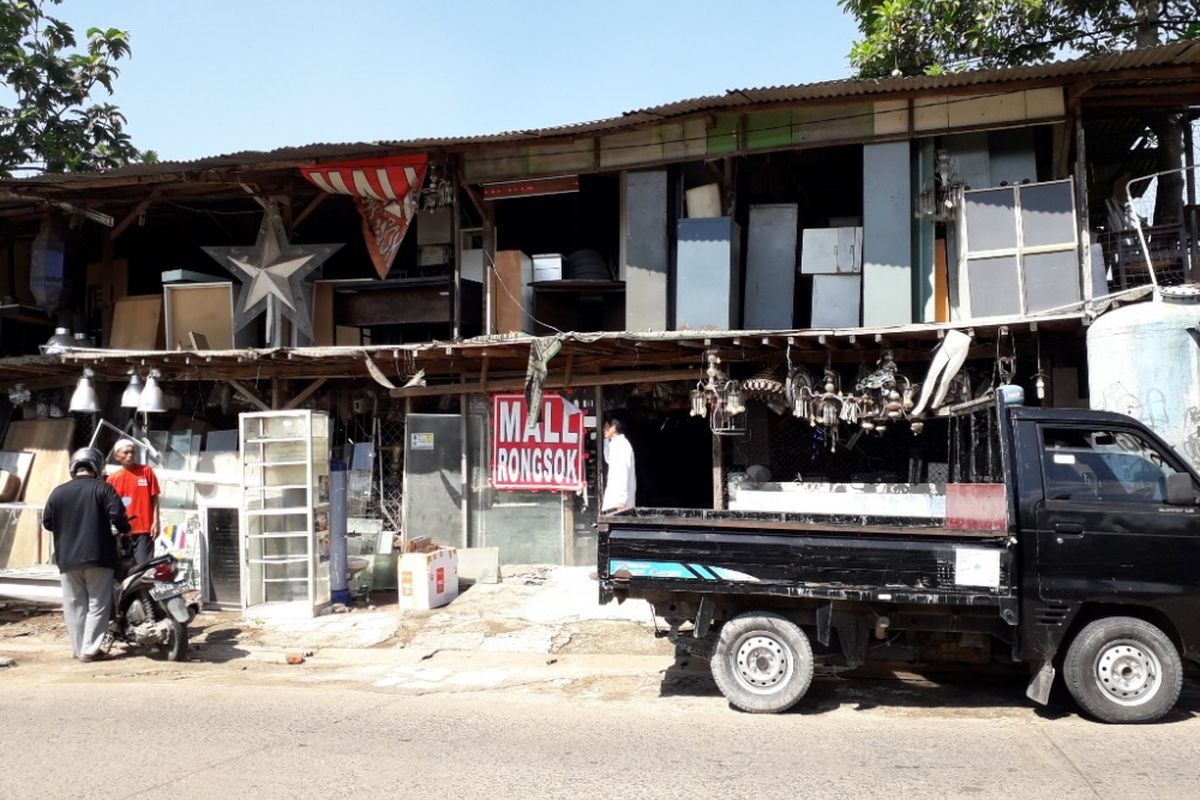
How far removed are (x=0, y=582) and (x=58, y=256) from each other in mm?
5358

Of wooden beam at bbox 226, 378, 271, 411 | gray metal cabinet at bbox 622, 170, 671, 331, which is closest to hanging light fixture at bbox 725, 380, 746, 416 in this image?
gray metal cabinet at bbox 622, 170, 671, 331

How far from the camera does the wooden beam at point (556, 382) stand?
10969 mm

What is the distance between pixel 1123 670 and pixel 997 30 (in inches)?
456

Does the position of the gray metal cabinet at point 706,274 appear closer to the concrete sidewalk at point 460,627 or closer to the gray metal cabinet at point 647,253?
the gray metal cabinet at point 647,253

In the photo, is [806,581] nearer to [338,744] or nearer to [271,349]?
[338,744]

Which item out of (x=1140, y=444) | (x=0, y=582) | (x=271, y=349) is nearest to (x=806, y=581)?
(x=1140, y=444)

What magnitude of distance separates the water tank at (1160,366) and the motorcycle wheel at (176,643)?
8748mm

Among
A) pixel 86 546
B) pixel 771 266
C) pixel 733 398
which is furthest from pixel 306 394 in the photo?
pixel 771 266

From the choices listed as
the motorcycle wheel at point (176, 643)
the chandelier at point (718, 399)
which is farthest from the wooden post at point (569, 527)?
the motorcycle wheel at point (176, 643)

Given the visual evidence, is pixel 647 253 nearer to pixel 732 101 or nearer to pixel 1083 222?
pixel 732 101

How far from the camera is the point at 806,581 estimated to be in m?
6.04

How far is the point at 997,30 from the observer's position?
1410 centimetres

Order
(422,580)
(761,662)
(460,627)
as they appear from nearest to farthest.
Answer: (761,662), (460,627), (422,580)

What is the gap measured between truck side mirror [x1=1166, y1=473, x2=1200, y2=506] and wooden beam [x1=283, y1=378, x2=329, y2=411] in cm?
1001
